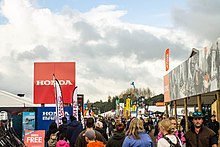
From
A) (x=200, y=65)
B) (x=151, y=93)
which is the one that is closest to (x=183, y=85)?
(x=200, y=65)

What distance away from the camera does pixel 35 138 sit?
51.3 ft

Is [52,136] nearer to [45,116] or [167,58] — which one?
[45,116]

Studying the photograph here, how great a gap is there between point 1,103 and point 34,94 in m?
4.75

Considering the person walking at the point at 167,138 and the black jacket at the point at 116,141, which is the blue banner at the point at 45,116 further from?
the person walking at the point at 167,138

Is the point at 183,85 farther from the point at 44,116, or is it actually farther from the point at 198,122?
the point at 198,122

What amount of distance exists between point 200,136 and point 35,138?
10245 mm

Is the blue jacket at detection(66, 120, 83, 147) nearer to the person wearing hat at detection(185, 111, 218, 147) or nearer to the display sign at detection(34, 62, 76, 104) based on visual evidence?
the person wearing hat at detection(185, 111, 218, 147)

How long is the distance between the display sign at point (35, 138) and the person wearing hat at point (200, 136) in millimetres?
9827

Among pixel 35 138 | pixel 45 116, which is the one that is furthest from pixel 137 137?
pixel 45 116

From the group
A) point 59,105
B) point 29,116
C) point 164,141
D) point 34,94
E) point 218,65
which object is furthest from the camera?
point 34,94

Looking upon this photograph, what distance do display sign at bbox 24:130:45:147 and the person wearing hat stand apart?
983cm

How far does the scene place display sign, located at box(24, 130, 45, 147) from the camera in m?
15.5

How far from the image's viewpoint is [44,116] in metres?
17.6

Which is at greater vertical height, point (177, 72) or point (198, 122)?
point (177, 72)
